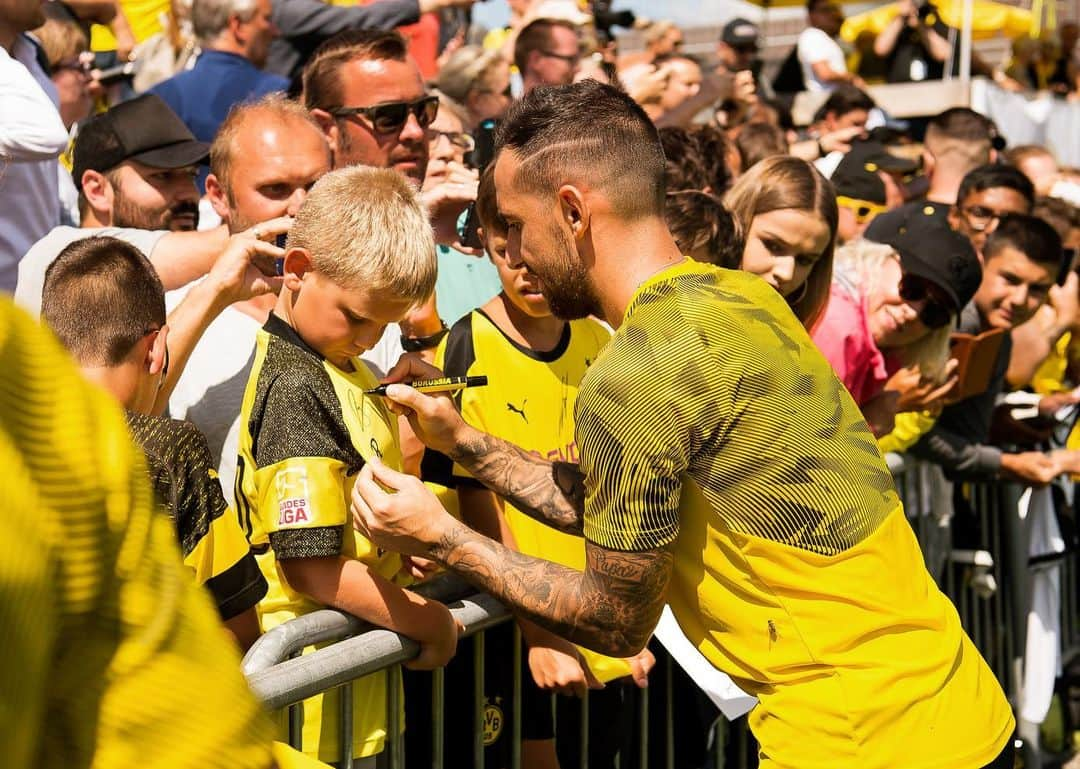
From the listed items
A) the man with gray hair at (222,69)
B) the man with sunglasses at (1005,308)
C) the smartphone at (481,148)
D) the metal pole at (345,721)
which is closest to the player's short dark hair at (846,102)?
the man with sunglasses at (1005,308)

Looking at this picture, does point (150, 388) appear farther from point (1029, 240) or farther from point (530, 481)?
point (1029, 240)

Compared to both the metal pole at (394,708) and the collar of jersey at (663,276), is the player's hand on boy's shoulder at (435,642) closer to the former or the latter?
the metal pole at (394,708)

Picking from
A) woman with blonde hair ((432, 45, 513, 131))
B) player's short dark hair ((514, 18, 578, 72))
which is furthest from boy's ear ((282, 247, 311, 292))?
player's short dark hair ((514, 18, 578, 72))

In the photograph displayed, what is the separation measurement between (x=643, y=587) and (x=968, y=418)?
404 centimetres

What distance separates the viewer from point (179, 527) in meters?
2.71

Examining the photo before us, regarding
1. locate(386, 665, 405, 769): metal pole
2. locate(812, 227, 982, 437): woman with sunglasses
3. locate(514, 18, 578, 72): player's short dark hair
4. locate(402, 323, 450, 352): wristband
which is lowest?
locate(812, 227, 982, 437): woman with sunglasses

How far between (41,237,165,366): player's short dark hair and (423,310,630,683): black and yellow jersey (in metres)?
0.94

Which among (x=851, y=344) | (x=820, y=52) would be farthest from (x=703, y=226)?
(x=820, y=52)

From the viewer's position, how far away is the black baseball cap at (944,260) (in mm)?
5164

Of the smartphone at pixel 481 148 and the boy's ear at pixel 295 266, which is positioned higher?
the boy's ear at pixel 295 266

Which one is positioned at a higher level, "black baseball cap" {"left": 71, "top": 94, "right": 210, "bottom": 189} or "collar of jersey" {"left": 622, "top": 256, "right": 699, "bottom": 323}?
"collar of jersey" {"left": 622, "top": 256, "right": 699, "bottom": 323}

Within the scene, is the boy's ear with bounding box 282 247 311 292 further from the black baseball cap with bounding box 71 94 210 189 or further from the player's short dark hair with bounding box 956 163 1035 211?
the player's short dark hair with bounding box 956 163 1035 211

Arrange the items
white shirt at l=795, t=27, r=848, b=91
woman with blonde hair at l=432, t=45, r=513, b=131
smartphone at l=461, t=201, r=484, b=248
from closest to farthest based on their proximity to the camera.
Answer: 1. smartphone at l=461, t=201, r=484, b=248
2. woman with blonde hair at l=432, t=45, r=513, b=131
3. white shirt at l=795, t=27, r=848, b=91

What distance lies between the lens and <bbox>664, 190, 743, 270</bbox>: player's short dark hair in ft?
13.0
